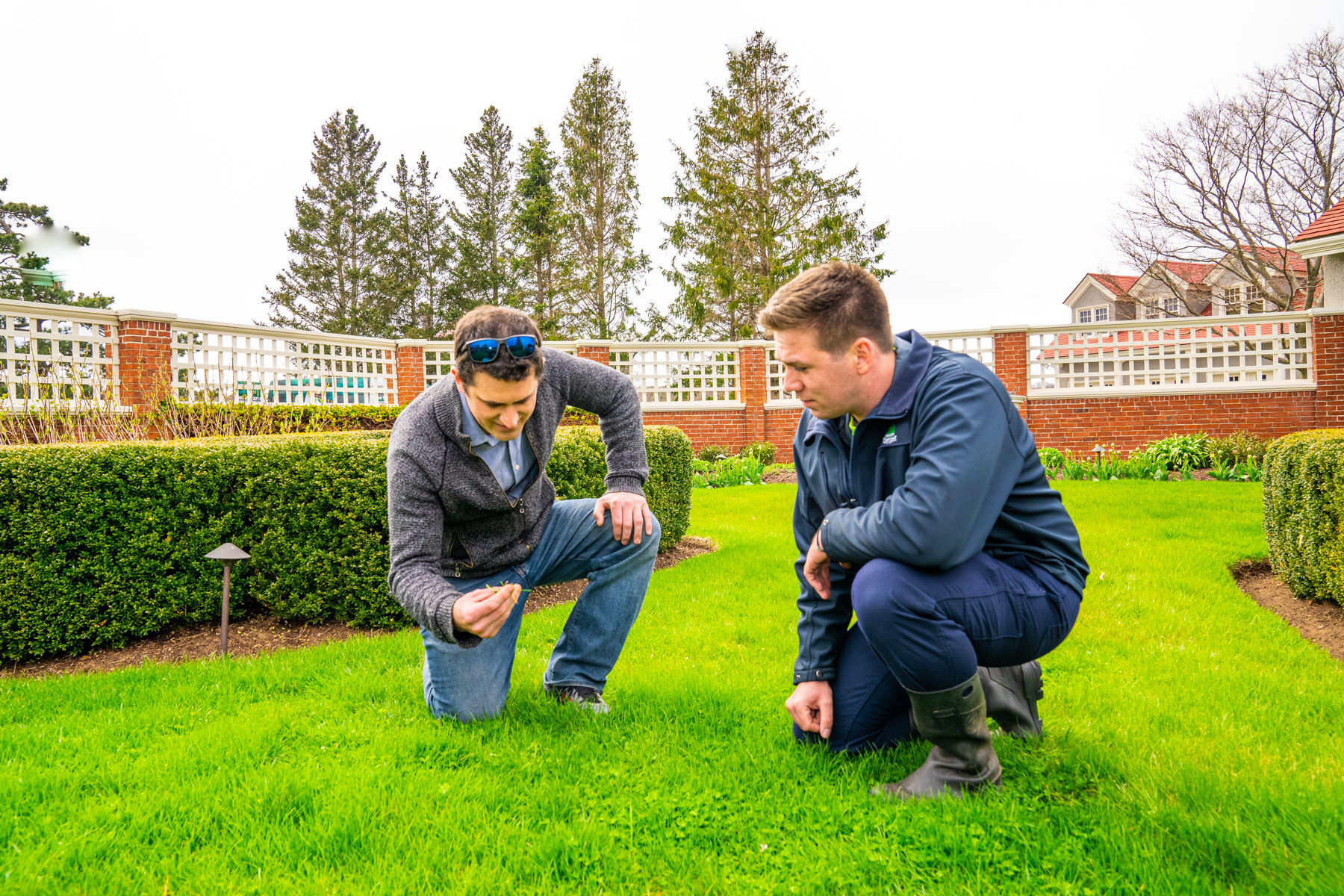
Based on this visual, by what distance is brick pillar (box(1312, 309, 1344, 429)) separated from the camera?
11.8 m

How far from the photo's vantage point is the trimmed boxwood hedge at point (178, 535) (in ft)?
11.5

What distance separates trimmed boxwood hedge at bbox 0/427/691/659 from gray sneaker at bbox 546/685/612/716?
5.27 feet

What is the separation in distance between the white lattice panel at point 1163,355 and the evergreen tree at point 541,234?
15.4 meters

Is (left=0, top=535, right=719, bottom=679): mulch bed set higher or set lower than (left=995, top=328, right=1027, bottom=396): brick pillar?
lower

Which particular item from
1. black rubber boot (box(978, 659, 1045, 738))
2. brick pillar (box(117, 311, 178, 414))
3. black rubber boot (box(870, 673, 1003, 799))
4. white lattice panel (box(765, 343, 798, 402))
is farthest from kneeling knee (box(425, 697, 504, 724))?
white lattice panel (box(765, 343, 798, 402))

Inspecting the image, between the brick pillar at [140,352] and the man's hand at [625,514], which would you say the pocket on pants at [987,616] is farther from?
the brick pillar at [140,352]

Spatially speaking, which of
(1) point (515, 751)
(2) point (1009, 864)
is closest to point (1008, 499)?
(2) point (1009, 864)

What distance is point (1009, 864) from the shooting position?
1.59 metres

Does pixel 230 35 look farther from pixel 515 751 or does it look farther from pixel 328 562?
pixel 515 751

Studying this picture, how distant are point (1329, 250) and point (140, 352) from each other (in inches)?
693

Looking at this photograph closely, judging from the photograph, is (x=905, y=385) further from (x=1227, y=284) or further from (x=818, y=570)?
(x=1227, y=284)

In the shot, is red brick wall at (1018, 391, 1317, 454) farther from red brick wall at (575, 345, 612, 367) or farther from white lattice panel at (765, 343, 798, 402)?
red brick wall at (575, 345, 612, 367)

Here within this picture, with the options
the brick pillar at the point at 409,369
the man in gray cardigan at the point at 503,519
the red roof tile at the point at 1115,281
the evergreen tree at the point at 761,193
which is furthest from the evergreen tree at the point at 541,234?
the man in gray cardigan at the point at 503,519

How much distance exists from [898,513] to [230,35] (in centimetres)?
946
